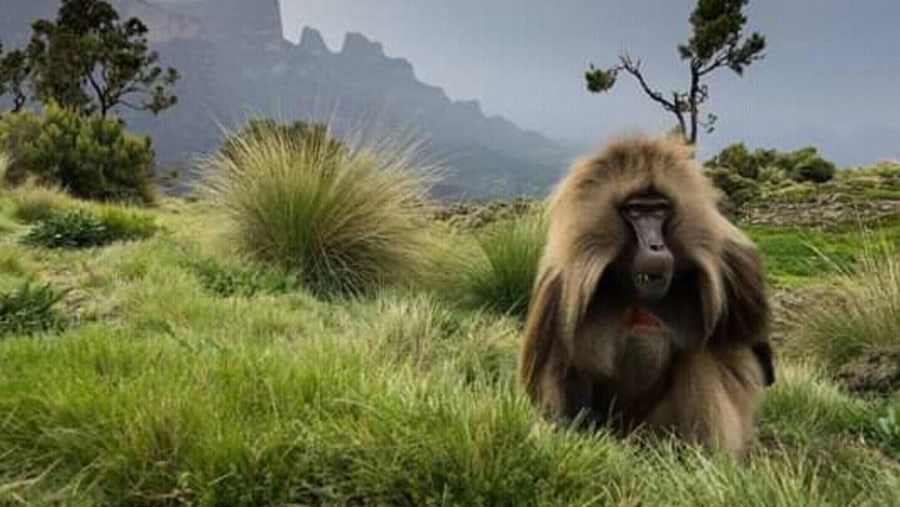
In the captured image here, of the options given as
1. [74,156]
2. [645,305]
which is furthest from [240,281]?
[74,156]

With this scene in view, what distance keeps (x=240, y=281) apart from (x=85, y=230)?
2.63 meters

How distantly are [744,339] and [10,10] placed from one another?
219213 mm

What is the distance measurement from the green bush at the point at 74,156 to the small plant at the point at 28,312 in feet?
34.0

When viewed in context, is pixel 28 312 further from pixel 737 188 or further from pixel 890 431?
pixel 737 188

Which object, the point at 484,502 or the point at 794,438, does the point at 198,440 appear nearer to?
the point at 484,502

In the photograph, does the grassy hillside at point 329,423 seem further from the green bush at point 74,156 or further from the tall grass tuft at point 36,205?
the green bush at point 74,156

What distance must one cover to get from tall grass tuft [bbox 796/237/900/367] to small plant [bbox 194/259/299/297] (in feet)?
11.1

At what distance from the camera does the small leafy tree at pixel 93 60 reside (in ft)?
103

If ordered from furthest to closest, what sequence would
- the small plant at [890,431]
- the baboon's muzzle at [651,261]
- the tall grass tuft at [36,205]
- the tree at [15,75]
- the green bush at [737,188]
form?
the tree at [15,75] → the green bush at [737,188] → the tall grass tuft at [36,205] → the small plant at [890,431] → the baboon's muzzle at [651,261]

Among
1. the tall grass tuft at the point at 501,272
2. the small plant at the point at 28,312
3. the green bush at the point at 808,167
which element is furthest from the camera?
the green bush at the point at 808,167

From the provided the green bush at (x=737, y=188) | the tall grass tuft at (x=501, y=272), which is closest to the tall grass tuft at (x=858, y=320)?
the tall grass tuft at (x=501, y=272)

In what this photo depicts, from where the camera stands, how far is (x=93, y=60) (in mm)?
31641

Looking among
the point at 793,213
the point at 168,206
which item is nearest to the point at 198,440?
the point at 793,213

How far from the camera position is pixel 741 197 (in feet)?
59.7
